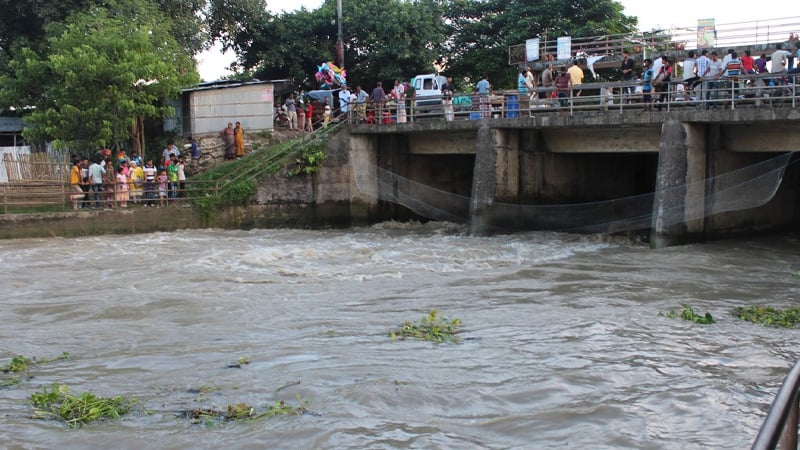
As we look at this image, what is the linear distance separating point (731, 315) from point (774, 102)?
9855 mm

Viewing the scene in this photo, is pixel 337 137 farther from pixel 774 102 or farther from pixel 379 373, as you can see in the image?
pixel 379 373

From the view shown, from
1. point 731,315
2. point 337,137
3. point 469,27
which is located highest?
point 469,27

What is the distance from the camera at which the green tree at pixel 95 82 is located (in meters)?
23.6

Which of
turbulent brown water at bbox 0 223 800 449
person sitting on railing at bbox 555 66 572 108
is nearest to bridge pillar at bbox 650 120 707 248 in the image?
turbulent brown water at bbox 0 223 800 449

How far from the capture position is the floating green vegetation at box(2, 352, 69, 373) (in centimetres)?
940

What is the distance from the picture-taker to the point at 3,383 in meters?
8.83

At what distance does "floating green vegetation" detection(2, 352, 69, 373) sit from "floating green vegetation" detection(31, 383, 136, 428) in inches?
50.6

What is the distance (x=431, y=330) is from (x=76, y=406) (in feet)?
16.4

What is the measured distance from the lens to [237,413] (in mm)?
7633

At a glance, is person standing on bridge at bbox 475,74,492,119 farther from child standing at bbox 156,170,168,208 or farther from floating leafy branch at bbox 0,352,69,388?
floating leafy branch at bbox 0,352,69,388

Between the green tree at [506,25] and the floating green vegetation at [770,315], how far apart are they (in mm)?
24586

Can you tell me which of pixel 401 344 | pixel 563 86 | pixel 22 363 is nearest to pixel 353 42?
pixel 563 86

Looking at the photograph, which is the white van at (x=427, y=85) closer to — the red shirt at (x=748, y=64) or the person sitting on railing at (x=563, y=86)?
the person sitting on railing at (x=563, y=86)

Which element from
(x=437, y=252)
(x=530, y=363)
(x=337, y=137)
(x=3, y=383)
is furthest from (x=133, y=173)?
(x=530, y=363)
